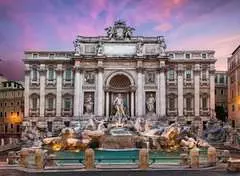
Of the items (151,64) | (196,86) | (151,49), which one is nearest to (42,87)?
(151,64)

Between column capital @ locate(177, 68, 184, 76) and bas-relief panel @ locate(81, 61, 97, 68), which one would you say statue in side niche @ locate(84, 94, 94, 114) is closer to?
bas-relief panel @ locate(81, 61, 97, 68)

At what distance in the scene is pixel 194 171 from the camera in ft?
77.9

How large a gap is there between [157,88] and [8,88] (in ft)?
130

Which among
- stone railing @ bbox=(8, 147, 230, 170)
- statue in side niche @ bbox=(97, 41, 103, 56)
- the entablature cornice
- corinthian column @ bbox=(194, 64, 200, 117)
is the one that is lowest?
stone railing @ bbox=(8, 147, 230, 170)

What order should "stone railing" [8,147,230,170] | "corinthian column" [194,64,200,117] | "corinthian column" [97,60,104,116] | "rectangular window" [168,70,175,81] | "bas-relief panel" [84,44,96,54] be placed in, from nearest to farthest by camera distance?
"stone railing" [8,147,230,170], "corinthian column" [97,60,104,116], "bas-relief panel" [84,44,96,54], "corinthian column" [194,64,200,117], "rectangular window" [168,70,175,81]

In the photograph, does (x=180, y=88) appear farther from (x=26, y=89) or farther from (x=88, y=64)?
(x=26, y=89)

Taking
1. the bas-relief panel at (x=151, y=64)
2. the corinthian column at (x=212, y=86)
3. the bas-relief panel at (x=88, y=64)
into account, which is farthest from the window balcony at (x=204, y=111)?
the bas-relief panel at (x=88, y=64)

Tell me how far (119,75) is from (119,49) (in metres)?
3.99

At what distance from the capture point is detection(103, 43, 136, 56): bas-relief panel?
62.1 meters

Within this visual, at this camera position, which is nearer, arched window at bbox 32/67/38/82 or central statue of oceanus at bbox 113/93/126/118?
central statue of oceanus at bbox 113/93/126/118

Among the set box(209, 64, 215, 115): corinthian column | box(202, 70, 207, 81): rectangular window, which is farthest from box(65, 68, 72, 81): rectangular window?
box(209, 64, 215, 115): corinthian column

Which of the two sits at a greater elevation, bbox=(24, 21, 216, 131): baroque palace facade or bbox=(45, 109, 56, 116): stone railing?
bbox=(24, 21, 216, 131): baroque palace facade

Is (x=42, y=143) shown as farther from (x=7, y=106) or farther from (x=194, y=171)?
(x=7, y=106)

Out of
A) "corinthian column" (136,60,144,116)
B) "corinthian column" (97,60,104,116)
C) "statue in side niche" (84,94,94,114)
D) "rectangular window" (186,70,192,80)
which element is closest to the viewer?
"corinthian column" (97,60,104,116)
